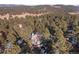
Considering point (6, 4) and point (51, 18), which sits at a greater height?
point (6, 4)
